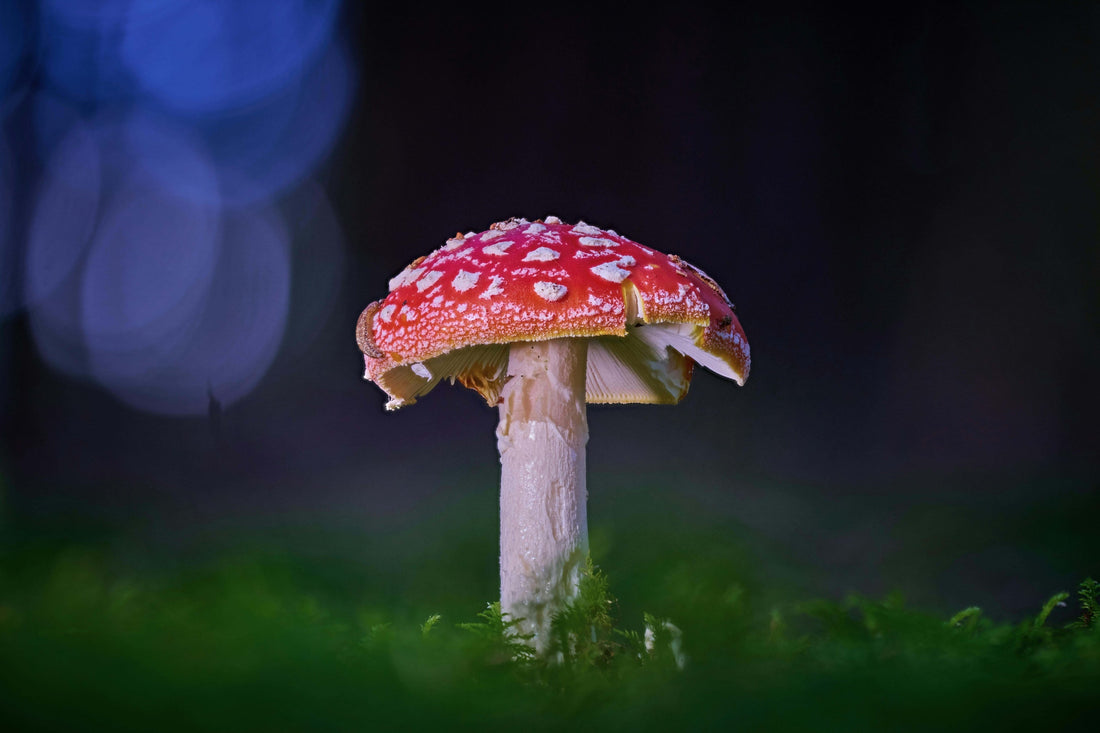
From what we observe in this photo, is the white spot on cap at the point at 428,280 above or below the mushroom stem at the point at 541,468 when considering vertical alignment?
above

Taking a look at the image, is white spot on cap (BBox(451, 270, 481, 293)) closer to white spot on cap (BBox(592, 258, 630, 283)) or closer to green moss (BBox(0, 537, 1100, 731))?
white spot on cap (BBox(592, 258, 630, 283))

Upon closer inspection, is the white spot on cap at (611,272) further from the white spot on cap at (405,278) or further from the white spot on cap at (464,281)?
the white spot on cap at (405,278)

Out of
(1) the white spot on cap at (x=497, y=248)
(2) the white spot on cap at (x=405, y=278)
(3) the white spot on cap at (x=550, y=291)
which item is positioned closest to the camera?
(3) the white spot on cap at (x=550, y=291)

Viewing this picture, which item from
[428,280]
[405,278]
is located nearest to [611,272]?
[428,280]

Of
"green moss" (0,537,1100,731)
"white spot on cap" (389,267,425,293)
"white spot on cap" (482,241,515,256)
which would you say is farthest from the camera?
"white spot on cap" (389,267,425,293)

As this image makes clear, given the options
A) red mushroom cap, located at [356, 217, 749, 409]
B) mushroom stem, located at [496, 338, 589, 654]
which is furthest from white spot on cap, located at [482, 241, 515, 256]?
mushroom stem, located at [496, 338, 589, 654]

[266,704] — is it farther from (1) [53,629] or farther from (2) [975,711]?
(2) [975,711]

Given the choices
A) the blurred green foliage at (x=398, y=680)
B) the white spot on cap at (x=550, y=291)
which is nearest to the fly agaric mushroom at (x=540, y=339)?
the white spot on cap at (x=550, y=291)
